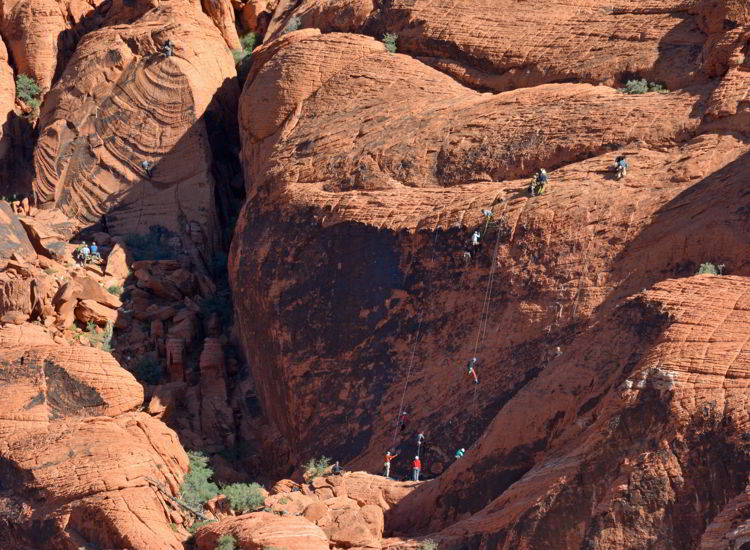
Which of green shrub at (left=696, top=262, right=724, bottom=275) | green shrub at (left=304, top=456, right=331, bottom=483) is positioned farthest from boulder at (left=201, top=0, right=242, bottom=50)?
green shrub at (left=696, top=262, right=724, bottom=275)

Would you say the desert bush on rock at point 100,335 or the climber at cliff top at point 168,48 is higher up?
the climber at cliff top at point 168,48

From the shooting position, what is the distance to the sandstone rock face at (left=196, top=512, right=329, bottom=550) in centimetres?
2898

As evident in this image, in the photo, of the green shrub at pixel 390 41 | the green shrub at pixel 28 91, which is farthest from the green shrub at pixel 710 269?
the green shrub at pixel 28 91

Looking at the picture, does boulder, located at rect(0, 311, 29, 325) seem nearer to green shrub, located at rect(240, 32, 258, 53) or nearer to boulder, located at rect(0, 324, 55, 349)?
boulder, located at rect(0, 324, 55, 349)

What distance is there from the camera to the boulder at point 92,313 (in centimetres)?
4075

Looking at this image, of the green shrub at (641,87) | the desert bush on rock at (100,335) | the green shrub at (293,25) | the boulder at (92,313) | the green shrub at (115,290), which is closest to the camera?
the green shrub at (641,87)

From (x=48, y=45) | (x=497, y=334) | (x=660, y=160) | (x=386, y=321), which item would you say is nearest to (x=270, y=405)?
(x=386, y=321)

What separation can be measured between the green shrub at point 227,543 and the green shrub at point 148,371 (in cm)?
1079

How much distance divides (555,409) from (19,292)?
52.9 feet

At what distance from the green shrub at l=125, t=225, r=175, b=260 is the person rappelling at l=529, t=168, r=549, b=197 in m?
12.2

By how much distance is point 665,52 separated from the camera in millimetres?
39656

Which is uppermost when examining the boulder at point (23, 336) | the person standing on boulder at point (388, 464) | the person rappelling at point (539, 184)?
the person rappelling at point (539, 184)

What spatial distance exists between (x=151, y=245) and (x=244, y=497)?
1327 centimetres

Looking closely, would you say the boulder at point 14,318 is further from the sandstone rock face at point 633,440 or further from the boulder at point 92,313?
the sandstone rock face at point 633,440
